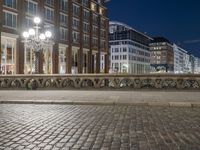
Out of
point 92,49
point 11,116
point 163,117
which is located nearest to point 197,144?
point 163,117

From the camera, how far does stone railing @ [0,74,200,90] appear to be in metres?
22.9

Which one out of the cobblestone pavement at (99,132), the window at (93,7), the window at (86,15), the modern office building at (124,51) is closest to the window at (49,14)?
the window at (86,15)

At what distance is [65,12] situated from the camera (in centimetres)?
6488

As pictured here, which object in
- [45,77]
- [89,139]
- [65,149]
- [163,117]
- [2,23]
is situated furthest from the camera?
[2,23]

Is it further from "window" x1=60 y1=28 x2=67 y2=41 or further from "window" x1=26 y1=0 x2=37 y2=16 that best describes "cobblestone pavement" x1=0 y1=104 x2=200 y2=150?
"window" x1=60 y1=28 x2=67 y2=41

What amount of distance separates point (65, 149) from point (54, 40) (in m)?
54.7

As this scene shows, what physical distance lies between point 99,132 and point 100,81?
1607 cm

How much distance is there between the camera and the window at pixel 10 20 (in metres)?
47.1

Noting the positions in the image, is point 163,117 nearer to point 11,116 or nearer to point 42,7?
point 11,116

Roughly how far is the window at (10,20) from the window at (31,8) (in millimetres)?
3675

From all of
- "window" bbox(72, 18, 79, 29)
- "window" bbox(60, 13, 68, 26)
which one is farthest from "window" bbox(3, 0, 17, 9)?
"window" bbox(72, 18, 79, 29)

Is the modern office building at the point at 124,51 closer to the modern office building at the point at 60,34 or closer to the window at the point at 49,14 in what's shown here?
the modern office building at the point at 60,34

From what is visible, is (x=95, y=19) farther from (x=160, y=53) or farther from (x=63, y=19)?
(x=160, y=53)

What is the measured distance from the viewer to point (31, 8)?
53.2 m
